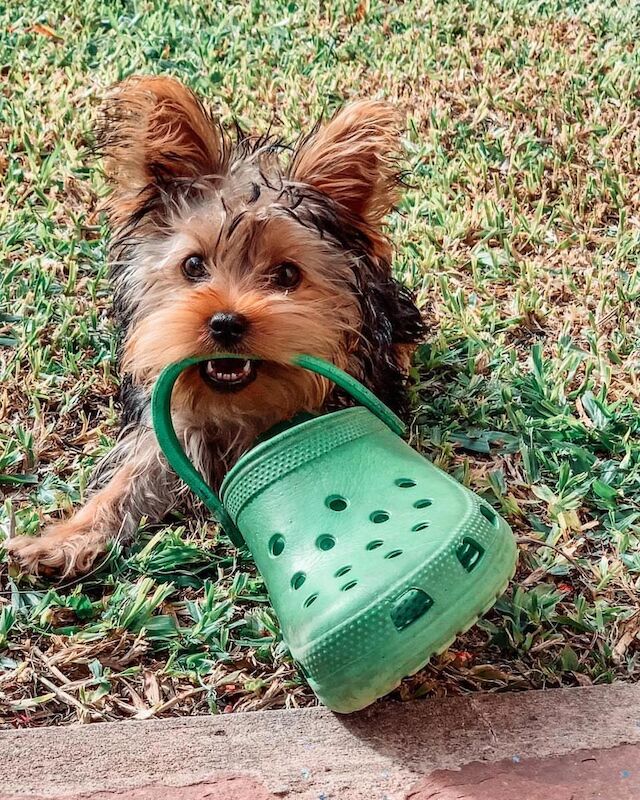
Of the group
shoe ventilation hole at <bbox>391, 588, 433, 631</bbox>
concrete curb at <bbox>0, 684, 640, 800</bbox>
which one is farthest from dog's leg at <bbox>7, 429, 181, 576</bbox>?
shoe ventilation hole at <bbox>391, 588, 433, 631</bbox>

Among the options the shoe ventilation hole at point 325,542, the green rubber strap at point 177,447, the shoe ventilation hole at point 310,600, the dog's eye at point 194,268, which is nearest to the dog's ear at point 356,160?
the dog's eye at point 194,268

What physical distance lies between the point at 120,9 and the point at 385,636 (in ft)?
16.3

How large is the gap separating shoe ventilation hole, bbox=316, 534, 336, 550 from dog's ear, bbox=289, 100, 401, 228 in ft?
3.78

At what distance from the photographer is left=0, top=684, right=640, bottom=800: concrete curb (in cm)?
200

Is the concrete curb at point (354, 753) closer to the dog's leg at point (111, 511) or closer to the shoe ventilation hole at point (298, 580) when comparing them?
the shoe ventilation hole at point (298, 580)

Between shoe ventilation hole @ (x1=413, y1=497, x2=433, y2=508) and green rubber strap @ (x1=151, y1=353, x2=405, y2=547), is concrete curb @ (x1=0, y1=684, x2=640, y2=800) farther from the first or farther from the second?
green rubber strap @ (x1=151, y1=353, x2=405, y2=547)

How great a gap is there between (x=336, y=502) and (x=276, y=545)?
0.17 metres

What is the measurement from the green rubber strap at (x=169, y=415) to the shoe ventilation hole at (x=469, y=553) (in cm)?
60

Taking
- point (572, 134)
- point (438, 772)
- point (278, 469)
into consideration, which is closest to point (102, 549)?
point (278, 469)

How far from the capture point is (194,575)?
2654mm

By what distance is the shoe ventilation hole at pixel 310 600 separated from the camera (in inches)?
82.1

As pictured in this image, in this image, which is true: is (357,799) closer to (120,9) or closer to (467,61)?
(467,61)

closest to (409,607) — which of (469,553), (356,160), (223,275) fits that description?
(469,553)

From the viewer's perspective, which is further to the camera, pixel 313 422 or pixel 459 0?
pixel 459 0
